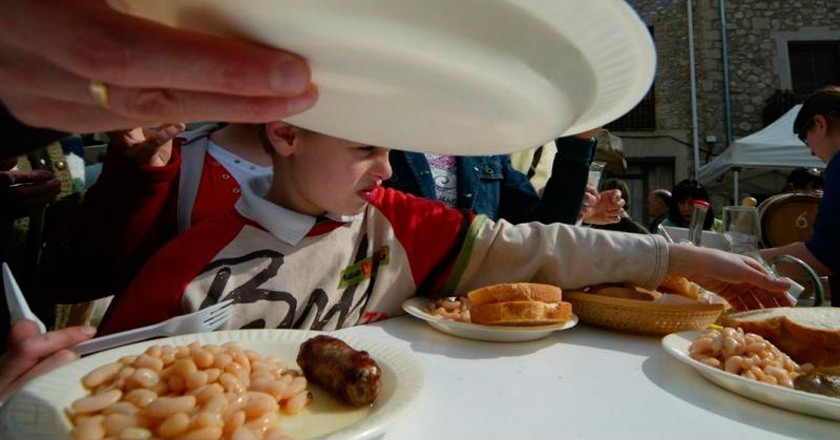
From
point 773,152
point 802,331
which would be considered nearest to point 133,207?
point 802,331

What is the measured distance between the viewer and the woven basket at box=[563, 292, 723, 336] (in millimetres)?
1080

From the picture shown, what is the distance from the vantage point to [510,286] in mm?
1065

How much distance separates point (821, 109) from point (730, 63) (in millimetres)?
9449

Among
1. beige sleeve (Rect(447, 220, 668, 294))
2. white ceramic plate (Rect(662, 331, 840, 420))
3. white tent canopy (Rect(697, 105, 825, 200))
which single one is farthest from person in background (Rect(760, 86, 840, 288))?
white tent canopy (Rect(697, 105, 825, 200))

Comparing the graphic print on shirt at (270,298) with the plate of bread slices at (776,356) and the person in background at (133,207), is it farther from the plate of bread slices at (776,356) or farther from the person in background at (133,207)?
the plate of bread slices at (776,356)

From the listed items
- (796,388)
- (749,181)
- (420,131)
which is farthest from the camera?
(749,181)

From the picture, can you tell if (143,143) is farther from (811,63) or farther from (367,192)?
(811,63)

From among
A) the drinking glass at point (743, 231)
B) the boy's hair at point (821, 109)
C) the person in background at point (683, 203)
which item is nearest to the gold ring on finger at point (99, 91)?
the drinking glass at point (743, 231)

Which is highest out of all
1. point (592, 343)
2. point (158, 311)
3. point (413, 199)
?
point (413, 199)

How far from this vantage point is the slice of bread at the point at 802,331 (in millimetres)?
947

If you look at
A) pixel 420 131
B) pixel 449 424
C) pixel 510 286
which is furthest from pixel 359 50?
pixel 510 286

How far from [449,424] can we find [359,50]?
1.54ft

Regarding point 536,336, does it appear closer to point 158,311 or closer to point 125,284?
point 158,311

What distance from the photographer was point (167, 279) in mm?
1117
